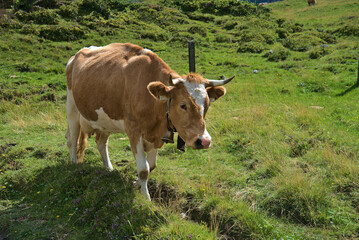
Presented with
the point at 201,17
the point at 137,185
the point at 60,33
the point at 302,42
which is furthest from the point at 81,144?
the point at 201,17

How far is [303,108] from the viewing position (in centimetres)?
821

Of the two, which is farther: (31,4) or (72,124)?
(31,4)

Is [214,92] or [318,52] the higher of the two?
[214,92]

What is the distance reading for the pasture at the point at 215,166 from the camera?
4.30 meters

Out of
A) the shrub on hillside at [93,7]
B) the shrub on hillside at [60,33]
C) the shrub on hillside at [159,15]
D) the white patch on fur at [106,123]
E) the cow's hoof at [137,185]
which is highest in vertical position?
the shrub on hillside at [93,7]

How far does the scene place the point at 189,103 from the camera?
13.5 ft

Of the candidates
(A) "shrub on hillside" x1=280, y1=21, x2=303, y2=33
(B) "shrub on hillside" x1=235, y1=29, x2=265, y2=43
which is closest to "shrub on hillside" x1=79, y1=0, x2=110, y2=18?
(B) "shrub on hillside" x1=235, y1=29, x2=265, y2=43

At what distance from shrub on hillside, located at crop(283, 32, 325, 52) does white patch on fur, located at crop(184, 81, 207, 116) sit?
14.7 metres

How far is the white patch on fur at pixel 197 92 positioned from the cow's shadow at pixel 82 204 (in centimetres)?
153

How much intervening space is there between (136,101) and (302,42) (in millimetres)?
16313

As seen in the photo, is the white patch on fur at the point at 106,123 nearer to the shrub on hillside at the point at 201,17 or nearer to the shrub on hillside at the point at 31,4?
the shrub on hillside at the point at 31,4

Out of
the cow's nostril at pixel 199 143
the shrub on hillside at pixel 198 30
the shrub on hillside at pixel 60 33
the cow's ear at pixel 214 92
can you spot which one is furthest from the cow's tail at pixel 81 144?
the shrub on hillside at pixel 198 30

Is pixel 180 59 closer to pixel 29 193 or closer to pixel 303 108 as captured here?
pixel 303 108

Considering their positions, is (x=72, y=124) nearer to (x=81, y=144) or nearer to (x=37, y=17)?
(x=81, y=144)
